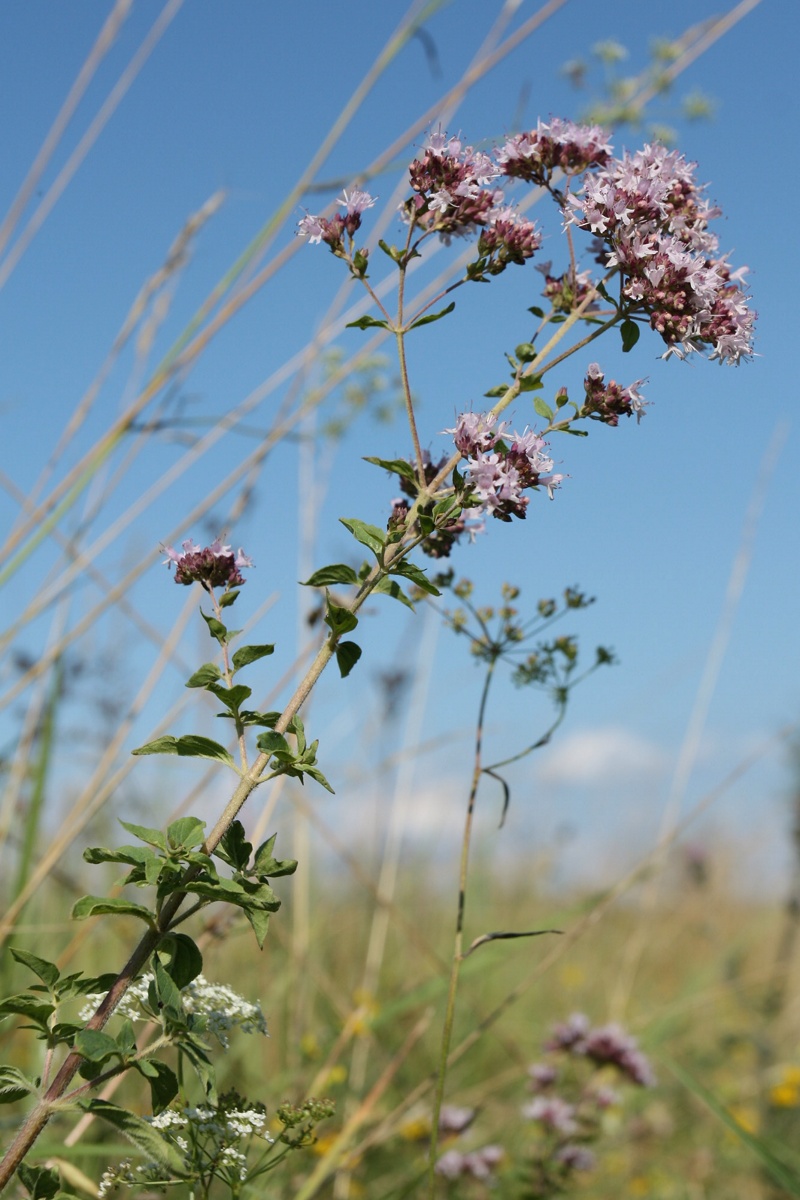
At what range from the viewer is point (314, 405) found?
261 cm

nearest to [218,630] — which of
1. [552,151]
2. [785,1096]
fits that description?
[552,151]

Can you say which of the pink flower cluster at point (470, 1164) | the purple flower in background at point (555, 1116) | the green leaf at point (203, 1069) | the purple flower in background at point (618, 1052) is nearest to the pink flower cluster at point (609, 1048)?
the purple flower in background at point (618, 1052)

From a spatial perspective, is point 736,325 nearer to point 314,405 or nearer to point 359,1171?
point 314,405

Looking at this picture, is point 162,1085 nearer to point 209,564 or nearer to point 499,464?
point 209,564

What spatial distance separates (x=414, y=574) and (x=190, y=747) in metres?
0.35

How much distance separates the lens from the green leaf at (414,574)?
1284 millimetres

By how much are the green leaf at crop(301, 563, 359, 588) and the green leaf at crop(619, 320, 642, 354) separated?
0.53 m

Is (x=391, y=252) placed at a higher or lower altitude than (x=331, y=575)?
higher

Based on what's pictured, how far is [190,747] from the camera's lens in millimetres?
1243

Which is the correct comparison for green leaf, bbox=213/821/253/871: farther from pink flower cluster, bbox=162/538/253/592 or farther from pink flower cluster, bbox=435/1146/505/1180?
pink flower cluster, bbox=435/1146/505/1180

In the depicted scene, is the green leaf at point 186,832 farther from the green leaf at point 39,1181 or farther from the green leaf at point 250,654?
the green leaf at point 39,1181

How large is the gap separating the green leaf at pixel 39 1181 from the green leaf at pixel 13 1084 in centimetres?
8

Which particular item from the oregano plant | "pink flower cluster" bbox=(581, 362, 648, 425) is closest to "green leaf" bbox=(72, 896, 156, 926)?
the oregano plant

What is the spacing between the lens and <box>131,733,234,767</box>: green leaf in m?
1.22
